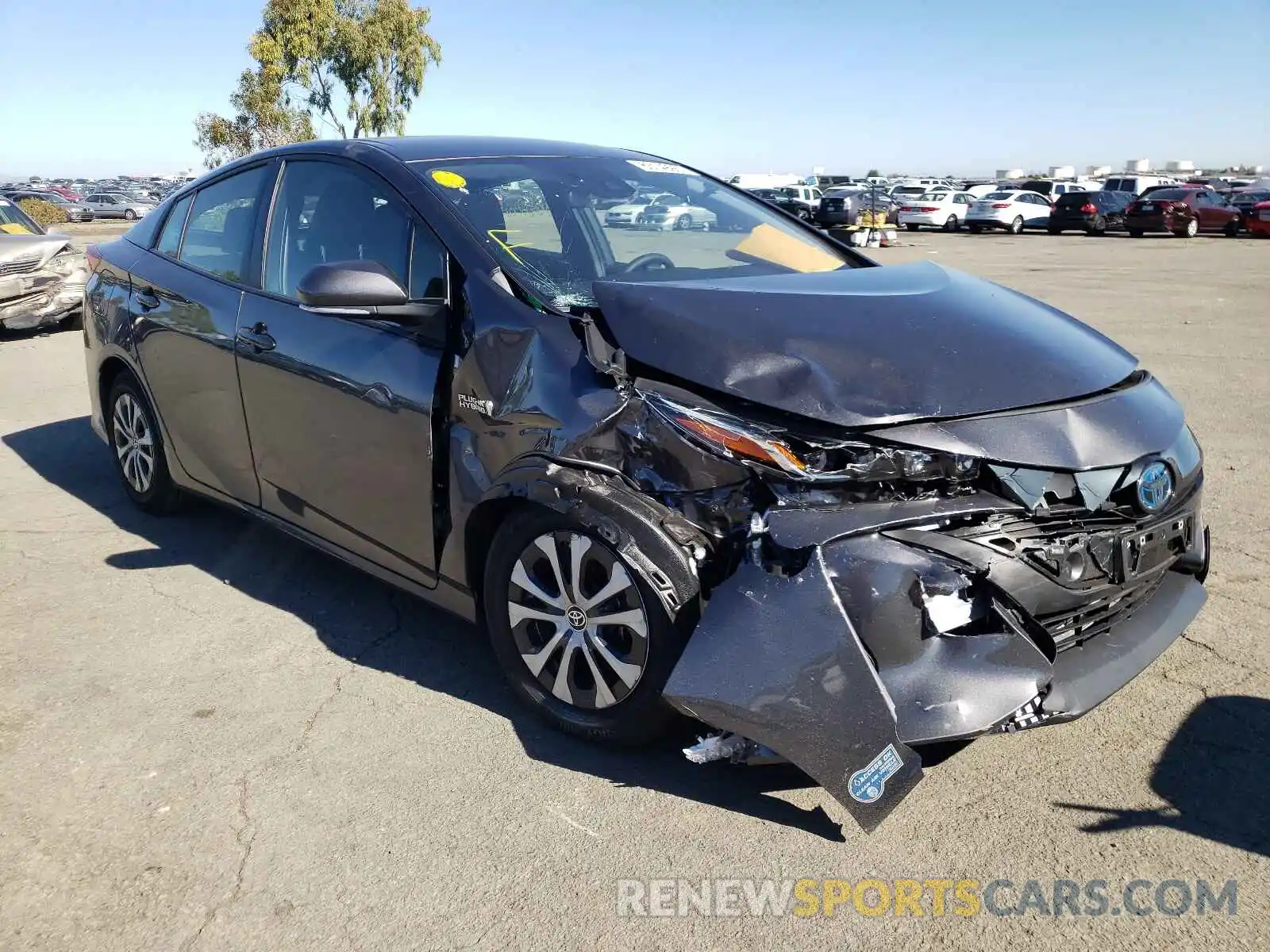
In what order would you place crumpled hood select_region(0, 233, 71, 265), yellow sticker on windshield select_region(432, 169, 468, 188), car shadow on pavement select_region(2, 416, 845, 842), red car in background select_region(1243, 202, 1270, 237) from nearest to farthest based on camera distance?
car shadow on pavement select_region(2, 416, 845, 842) → yellow sticker on windshield select_region(432, 169, 468, 188) → crumpled hood select_region(0, 233, 71, 265) → red car in background select_region(1243, 202, 1270, 237)

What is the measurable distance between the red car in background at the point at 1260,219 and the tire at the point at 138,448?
3211 cm

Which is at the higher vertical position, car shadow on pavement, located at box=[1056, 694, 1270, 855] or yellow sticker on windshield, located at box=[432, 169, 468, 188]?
yellow sticker on windshield, located at box=[432, 169, 468, 188]

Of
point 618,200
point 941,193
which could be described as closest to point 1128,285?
point 618,200

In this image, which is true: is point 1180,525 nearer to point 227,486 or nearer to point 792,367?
point 792,367

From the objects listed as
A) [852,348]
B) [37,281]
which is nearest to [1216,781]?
[852,348]

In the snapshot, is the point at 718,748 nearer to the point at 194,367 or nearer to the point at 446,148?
the point at 446,148

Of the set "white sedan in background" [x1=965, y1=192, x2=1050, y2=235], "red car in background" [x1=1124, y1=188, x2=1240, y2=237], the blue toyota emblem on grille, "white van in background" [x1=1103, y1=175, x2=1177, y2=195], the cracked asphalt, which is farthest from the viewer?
"white van in background" [x1=1103, y1=175, x2=1177, y2=195]

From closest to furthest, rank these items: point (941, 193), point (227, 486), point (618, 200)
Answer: point (618, 200) → point (227, 486) → point (941, 193)

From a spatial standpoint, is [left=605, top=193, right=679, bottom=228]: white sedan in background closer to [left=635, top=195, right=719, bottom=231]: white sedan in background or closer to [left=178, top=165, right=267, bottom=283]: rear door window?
[left=635, top=195, right=719, bottom=231]: white sedan in background

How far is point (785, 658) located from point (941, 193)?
38724 millimetres

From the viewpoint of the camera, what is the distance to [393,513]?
3.46 m

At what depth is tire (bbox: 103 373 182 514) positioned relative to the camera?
495 centimetres

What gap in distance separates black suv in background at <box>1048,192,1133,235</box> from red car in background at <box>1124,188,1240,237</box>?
174 cm

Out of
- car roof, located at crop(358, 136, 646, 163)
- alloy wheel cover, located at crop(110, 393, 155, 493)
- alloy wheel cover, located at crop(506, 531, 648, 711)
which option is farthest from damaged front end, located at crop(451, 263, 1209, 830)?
alloy wheel cover, located at crop(110, 393, 155, 493)
